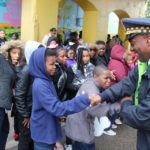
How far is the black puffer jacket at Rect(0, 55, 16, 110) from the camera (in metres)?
4.00

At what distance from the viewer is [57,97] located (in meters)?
3.68

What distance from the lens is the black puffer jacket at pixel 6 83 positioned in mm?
4004

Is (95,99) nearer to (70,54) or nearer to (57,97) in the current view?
(57,97)

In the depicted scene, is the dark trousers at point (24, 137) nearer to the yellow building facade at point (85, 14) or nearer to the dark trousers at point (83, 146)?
A: the dark trousers at point (83, 146)

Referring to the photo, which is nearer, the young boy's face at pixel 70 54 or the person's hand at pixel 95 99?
the person's hand at pixel 95 99

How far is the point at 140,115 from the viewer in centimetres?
237

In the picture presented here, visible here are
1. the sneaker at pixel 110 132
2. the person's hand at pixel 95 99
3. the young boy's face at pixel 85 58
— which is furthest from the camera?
the sneaker at pixel 110 132

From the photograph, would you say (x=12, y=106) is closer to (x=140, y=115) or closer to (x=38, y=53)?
(x=38, y=53)

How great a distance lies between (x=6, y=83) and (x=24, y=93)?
0.26 meters

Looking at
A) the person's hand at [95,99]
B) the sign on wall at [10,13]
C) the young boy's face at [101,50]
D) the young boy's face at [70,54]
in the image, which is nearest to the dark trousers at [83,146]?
the person's hand at [95,99]

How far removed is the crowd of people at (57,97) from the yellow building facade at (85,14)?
6375mm

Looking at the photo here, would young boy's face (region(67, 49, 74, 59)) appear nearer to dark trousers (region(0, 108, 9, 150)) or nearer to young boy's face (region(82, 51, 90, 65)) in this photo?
young boy's face (region(82, 51, 90, 65))

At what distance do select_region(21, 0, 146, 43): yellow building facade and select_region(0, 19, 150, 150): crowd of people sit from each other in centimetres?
637

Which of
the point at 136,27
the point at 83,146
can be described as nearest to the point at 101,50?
the point at 83,146
